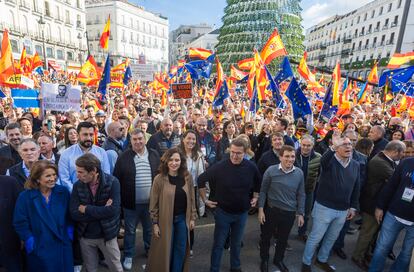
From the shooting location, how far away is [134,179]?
11.3ft

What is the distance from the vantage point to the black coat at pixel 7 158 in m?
3.14

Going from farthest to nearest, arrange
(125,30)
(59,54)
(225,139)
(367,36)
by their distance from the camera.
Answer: (125,30), (367,36), (59,54), (225,139)

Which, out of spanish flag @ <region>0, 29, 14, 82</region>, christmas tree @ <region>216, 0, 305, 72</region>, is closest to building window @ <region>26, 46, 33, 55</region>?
christmas tree @ <region>216, 0, 305, 72</region>

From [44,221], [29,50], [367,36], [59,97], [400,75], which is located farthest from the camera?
[367,36]

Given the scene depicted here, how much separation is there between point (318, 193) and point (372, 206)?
0.87 metres

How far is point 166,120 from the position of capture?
4.55 metres

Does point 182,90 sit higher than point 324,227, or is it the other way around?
point 182,90

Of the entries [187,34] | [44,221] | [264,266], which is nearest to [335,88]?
[264,266]

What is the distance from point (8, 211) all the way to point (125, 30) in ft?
191

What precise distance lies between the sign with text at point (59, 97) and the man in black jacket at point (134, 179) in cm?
319

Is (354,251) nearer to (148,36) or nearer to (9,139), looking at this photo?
(9,139)

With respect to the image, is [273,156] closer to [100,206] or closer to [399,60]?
[100,206]

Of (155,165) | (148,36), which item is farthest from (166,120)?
(148,36)

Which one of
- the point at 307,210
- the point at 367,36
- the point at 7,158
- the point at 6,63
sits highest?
the point at 367,36
